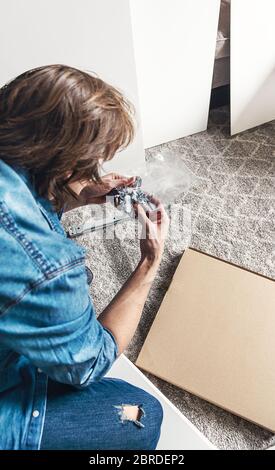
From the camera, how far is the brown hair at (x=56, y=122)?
2.04 feet

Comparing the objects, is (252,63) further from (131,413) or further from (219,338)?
(131,413)

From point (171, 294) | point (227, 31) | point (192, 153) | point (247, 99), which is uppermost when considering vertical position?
point (227, 31)

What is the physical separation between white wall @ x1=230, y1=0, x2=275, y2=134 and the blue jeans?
3.91 feet

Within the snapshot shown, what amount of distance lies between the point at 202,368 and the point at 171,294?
23 cm

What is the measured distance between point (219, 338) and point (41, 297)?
721 millimetres

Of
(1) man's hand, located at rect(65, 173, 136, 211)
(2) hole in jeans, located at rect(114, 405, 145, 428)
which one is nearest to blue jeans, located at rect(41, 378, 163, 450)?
(2) hole in jeans, located at rect(114, 405, 145, 428)

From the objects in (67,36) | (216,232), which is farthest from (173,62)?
(216,232)

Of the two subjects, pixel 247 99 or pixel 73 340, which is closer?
pixel 73 340

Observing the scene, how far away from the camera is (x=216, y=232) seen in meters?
1.39

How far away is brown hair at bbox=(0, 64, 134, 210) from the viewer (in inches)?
24.5

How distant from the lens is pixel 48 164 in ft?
2.15

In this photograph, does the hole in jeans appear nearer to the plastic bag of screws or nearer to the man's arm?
the man's arm
